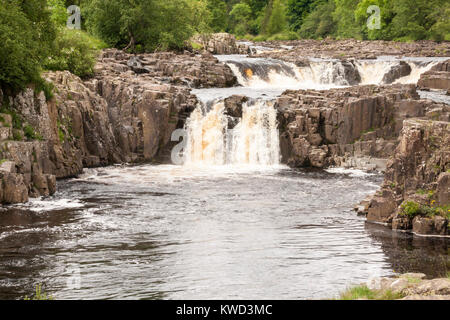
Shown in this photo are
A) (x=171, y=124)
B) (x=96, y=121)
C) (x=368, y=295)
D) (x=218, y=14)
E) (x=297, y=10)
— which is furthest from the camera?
(x=297, y=10)

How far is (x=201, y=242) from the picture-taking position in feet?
82.7

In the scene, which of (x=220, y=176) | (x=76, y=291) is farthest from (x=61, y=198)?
(x=76, y=291)

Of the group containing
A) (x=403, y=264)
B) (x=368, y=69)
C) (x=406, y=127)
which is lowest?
(x=403, y=264)

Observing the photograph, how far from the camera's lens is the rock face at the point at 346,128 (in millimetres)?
44656

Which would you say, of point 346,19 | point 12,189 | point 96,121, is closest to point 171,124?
point 96,121

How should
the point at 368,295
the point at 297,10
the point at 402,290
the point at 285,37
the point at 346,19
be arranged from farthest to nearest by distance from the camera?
the point at 297,10 → the point at 285,37 → the point at 346,19 → the point at 368,295 → the point at 402,290

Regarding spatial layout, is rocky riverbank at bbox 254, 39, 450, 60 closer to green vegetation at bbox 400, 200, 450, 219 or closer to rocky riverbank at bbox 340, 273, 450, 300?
green vegetation at bbox 400, 200, 450, 219

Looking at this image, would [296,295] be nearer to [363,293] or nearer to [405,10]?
[363,293]

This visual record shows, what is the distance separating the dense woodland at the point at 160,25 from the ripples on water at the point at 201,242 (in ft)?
27.6

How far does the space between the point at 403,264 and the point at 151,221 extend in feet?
38.0

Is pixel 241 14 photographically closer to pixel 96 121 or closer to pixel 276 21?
pixel 276 21

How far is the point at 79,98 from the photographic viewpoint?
43125 millimetres

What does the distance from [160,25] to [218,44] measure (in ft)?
38.2

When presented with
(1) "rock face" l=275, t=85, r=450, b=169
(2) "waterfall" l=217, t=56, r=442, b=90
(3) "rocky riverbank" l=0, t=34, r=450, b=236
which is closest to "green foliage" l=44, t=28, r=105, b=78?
(3) "rocky riverbank" l=0, t=34, r=450, b=236
